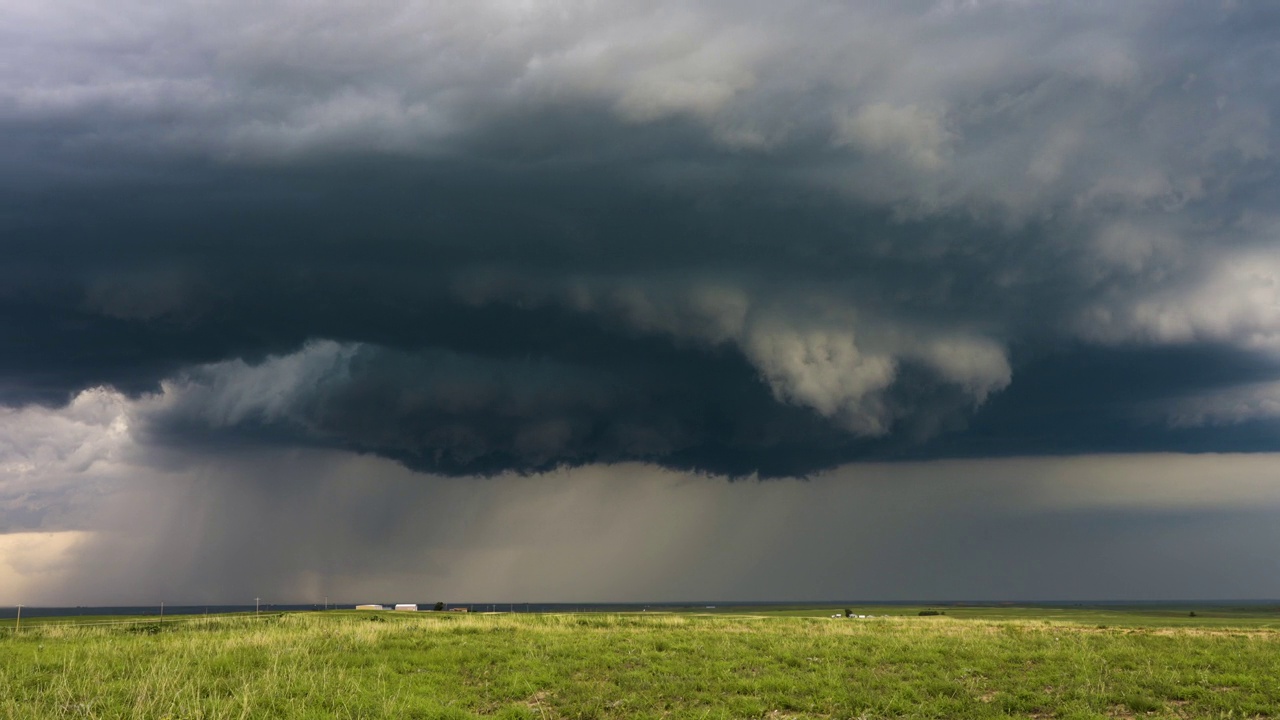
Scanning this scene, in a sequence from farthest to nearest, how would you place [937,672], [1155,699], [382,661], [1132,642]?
[1132,642] → [382,661] → [937,672] → [1155,699]

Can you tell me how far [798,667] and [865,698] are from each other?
5559 mm

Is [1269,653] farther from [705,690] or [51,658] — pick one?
[51,658]

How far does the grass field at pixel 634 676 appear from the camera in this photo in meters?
24.1

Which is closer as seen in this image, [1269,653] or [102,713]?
[102,713]

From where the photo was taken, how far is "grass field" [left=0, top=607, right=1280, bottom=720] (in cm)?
2406

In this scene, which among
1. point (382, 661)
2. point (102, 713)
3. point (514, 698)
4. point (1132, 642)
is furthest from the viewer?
point (1132, 642)

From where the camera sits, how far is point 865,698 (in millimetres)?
25250

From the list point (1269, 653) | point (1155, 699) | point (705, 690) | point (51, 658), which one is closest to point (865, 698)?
point (705, 690)

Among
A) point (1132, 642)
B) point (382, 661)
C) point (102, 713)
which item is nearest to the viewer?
point (102, 713)

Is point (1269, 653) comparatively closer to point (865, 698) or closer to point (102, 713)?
point (865, 698)

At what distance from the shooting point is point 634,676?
93.8ft

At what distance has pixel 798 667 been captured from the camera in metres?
30.6

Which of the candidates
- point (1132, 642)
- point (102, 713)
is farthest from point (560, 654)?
point (1132, 642)

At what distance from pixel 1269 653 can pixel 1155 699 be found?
44.2 ft
